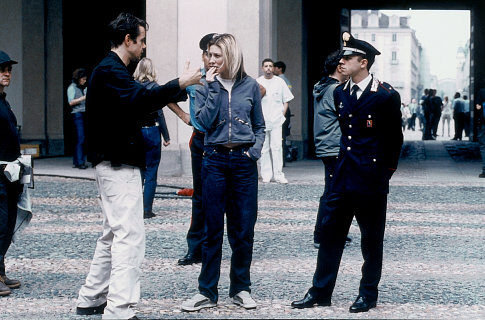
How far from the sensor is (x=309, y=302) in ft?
18.9

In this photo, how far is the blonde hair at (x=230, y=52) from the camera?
19.0ft

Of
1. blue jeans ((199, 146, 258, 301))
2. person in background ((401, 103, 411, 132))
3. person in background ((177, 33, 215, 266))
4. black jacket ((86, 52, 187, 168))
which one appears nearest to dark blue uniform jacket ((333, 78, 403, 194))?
blue jeans ((199, 146, 258, 301))

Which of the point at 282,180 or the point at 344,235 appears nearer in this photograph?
the point at 344,235

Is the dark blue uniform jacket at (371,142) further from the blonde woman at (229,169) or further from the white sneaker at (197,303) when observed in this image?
the white sneaker at (197,303)

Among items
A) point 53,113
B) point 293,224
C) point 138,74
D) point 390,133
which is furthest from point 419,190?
point 53,113

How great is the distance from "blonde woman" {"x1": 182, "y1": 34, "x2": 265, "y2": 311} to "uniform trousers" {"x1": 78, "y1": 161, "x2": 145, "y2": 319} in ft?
2.02

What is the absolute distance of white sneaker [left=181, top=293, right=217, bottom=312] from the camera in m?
5.63

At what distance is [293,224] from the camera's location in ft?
31.3

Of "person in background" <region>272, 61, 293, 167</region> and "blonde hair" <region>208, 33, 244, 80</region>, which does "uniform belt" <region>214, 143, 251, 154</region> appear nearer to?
"blonde hair" <region>208, 33, 244, 80</region>

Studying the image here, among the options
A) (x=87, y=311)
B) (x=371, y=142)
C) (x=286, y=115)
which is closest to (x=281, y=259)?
(x=371, y=142)

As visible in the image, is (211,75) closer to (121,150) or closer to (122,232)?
(121,150)

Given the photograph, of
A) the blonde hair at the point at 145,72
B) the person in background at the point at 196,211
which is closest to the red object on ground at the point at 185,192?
the blonde hair at the point at 145,72

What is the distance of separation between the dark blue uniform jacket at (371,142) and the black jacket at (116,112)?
1242 mm

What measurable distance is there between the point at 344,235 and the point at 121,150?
165cm
